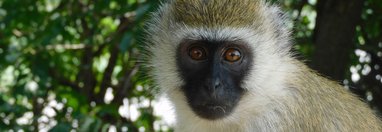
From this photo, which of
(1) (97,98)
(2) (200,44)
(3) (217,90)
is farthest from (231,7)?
(1) (97,98)

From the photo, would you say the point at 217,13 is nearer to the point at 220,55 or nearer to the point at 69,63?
the point at 220,55

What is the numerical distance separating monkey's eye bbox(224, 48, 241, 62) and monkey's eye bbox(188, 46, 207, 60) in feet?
0.44

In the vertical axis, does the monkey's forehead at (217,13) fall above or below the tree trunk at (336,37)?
above

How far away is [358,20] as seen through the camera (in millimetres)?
6016

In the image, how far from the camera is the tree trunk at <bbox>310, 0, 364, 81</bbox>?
5.68 metres

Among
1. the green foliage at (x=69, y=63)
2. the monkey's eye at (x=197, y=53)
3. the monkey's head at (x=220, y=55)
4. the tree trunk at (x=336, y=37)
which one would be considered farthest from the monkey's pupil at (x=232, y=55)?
the tree trunk at (x=336, y=37)

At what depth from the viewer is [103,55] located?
27.0ft

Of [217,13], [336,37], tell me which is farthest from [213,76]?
[336,37]

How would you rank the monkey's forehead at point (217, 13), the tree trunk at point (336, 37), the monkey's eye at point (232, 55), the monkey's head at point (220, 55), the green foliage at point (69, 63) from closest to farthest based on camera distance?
the monkey's head at point (220, 55) < the monkey's eye at point (232, 55) < the monkey's forehead at point (217, 13) < the green foliage at point (69, 63) < the tree trunk at point (336, 37)

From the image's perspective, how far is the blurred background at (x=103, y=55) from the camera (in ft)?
17.2

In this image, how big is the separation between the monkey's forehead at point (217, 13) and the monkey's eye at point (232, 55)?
0.16m

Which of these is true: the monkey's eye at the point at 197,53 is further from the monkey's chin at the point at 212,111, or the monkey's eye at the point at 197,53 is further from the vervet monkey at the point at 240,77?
the monkey's chin at the point at 212,111

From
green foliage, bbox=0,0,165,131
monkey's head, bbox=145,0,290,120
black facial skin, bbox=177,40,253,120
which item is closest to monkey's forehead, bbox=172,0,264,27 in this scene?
monkey's head, bbox=145,0,290,120

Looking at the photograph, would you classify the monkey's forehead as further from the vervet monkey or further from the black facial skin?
the black facial skin
